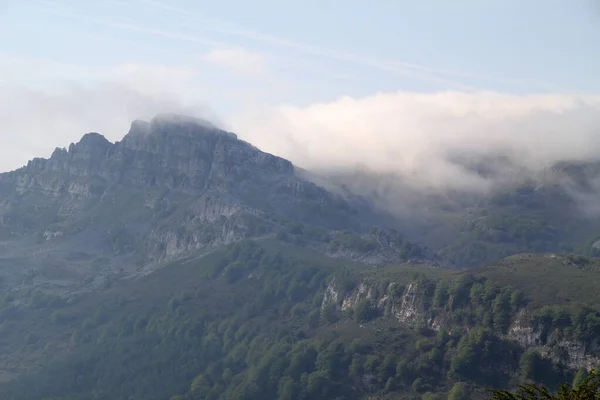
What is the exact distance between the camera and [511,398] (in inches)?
3580

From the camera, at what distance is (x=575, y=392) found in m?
88.1

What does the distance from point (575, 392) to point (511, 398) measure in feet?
20.6
